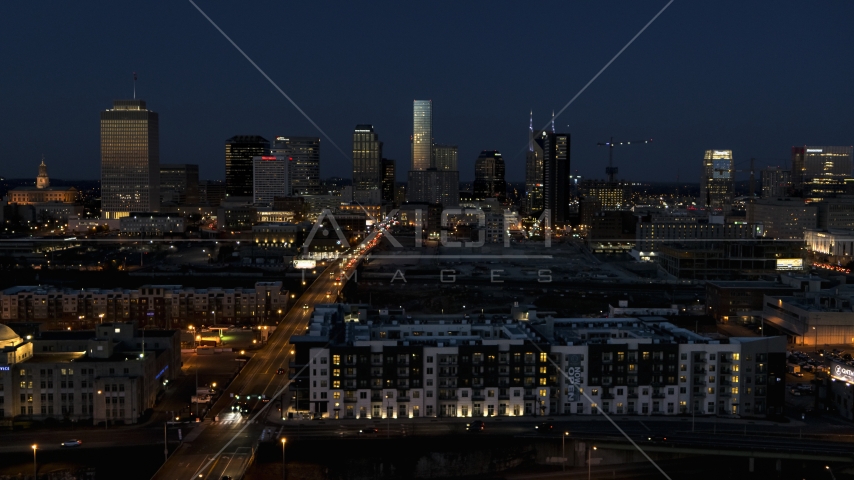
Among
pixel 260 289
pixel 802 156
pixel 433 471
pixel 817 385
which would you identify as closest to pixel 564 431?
pixel 433 471

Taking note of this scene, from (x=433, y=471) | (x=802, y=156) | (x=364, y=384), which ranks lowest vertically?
(x=433, y=471)

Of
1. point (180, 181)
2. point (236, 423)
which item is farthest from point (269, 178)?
point (236, 423)

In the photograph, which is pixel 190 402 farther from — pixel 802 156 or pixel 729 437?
pixel 802 156

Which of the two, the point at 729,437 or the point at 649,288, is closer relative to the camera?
the point at 729,437

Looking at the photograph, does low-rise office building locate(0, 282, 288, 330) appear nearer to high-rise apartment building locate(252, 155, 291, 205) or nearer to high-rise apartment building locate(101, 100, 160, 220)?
high-rise apartment building locate(101, 100, 160, 220)

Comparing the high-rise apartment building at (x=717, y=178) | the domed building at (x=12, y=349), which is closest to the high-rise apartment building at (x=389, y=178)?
the high-rise apartment building at (x=717, y=178)

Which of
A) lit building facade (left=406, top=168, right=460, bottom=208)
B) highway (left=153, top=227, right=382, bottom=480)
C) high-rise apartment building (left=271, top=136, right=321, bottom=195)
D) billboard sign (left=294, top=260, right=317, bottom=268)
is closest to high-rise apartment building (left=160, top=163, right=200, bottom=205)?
high-rise apartment building (left=271, top=136, right=321, bottom=195)
